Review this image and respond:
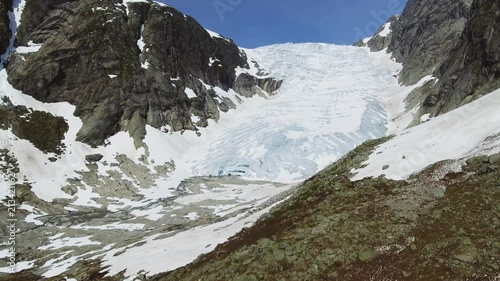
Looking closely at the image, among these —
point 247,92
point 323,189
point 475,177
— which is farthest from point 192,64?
point 475,177

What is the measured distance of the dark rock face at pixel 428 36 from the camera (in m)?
119

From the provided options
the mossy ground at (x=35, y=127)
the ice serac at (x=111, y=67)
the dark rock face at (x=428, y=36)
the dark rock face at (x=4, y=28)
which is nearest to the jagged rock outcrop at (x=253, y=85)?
the ice serac at (x=111, y=67)

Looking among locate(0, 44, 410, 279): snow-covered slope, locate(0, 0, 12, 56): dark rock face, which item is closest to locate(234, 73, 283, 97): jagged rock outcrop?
locate(0, 44, 410, 279): snow-covered slope

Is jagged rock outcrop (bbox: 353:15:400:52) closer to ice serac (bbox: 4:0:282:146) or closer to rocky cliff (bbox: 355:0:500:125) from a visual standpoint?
rocky cliff (bbox: 355:0:500:125)

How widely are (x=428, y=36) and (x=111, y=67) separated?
10494 cm

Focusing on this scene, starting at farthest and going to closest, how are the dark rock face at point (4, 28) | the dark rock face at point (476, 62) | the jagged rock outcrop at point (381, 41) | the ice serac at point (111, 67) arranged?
the jagged rock outcrop at point (381, 41), the dark rock face at point (4, 28), the ice serac at point (111, 67), the dark rock face at point (476, 62)

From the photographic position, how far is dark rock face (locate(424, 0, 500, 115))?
58781 millimetres

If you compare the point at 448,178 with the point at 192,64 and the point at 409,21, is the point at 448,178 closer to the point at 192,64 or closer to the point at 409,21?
the point at 192,64

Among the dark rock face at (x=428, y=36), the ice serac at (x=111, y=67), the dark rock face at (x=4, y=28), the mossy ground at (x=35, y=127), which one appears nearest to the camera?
the mossy ground at (x=35, y=127)

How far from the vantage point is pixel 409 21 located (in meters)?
163

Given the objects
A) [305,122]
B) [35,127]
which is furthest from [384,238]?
[305,122]

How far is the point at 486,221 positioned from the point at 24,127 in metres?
74.1

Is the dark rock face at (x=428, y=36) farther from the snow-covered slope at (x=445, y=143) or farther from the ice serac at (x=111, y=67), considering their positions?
the snow-covered slope at (x=445, y=143)

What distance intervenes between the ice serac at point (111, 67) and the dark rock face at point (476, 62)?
58.1 meters
